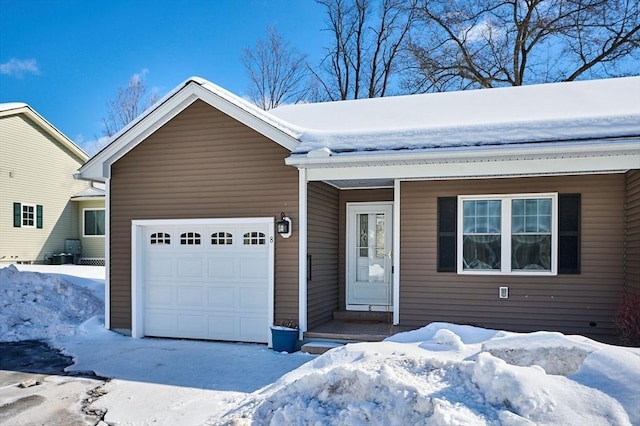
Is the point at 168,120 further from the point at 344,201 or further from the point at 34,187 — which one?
the point at 34,187

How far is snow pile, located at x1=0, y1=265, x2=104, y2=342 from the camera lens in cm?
916

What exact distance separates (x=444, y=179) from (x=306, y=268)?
278 cm

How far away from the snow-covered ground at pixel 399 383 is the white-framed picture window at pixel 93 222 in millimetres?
14382

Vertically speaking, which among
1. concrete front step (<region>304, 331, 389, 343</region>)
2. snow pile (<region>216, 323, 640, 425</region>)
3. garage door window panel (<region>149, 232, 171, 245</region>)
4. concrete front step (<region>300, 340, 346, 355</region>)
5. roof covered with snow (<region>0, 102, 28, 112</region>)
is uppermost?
roof covered with snow (<region>0, 102, 28, 112</region>)

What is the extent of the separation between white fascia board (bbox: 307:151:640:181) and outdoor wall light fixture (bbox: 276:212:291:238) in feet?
2.65

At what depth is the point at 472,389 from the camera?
3676 mm

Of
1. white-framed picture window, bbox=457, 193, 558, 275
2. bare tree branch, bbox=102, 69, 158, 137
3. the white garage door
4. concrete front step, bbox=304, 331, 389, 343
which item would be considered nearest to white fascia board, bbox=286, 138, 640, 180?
white-framed picture window, bbox=457, 193, 558, 275

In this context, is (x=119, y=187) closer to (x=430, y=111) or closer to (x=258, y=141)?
(x=258, y=141)

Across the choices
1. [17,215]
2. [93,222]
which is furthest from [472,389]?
[93,222]

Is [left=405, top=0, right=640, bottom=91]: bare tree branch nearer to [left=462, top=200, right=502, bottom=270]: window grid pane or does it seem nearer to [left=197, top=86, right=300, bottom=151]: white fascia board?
[left=462, top=200, right=502, bottom=270]: window grid pane

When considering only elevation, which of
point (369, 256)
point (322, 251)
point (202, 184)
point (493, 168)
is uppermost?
point (493, 168)

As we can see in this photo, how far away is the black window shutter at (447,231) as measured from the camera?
27.0 ft

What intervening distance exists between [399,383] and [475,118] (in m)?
6.23

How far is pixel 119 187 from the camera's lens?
9.11m
